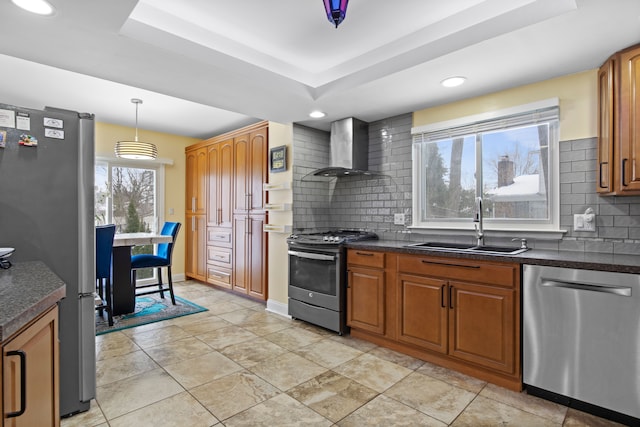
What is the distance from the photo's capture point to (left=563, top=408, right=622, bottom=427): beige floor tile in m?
1.82

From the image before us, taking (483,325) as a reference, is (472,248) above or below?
above

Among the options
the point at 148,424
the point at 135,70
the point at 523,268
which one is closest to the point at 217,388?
the point at 148,424

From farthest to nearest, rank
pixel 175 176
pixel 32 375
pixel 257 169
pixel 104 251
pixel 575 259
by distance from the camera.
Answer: pixel 175 176, pixel 257 169, pixel 104 251, pixel 575 259, pixel 32 375

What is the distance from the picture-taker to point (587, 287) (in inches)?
74.7

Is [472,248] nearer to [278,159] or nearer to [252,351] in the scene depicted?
[252,351]

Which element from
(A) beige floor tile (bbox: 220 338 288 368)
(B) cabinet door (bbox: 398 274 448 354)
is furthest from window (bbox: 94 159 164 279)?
(B) cabinet door (bbox: 398 274 448 354)

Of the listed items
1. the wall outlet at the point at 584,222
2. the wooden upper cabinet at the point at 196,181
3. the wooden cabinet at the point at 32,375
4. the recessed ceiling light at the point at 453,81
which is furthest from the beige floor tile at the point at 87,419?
the wooden upper cabinet at the point at 196,181

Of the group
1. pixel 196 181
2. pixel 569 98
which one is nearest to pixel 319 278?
pixel 569 98

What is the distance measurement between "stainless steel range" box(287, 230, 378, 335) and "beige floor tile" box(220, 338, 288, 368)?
1.84 ft

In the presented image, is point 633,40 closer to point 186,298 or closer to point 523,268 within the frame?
point 523,268

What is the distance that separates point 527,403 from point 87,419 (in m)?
2.53

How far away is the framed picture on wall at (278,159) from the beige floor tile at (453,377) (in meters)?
2.42

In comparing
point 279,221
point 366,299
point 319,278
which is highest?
point 279,221

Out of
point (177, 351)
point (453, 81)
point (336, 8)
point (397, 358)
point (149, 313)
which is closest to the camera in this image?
point (336, 8)
